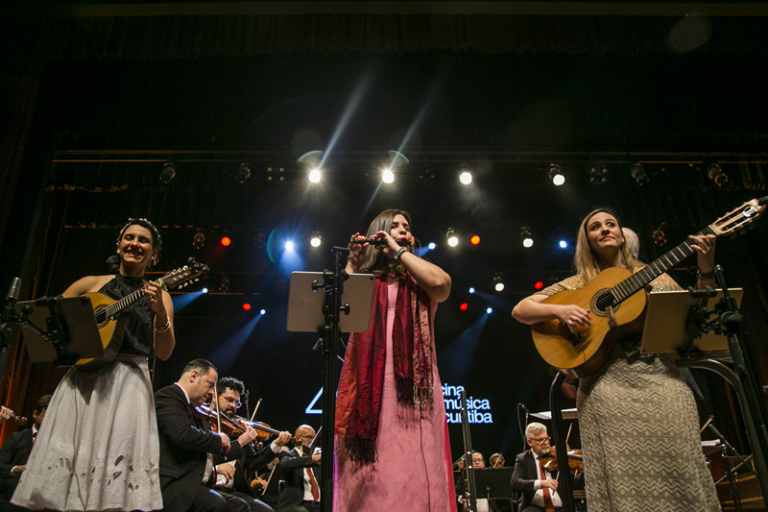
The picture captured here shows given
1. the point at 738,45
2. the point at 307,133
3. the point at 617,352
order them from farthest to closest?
the point at 307,133
the point at 738,45
the point at 617,352

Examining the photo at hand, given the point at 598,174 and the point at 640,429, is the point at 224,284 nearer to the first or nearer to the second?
the point at 598,174

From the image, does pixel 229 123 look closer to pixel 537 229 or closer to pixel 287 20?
pixel 287 20

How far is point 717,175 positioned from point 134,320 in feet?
24.9

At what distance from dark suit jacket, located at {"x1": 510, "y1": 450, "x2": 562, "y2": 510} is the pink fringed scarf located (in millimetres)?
4427

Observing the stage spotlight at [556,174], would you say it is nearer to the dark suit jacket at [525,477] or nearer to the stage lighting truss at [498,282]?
the stage lighting truss at [498,282]

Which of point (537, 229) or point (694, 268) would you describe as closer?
point (537, 229)

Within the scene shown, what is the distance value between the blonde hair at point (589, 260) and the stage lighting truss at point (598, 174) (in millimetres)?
5073

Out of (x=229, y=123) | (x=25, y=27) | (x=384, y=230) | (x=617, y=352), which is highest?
(x=25, y=27)

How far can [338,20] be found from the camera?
5285 millimetres

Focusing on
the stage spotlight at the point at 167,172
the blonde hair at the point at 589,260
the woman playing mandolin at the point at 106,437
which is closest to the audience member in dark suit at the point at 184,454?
the woman playing mandolin at the point at 106,437

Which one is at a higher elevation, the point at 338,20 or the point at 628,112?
the point at 338,20

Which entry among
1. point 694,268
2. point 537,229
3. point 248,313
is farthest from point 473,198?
point 248,313

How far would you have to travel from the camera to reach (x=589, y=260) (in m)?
2.61

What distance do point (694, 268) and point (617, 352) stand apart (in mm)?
9102
